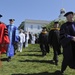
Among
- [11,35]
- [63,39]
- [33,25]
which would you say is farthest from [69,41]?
[33,25]

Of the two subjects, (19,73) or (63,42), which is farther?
(19,73)

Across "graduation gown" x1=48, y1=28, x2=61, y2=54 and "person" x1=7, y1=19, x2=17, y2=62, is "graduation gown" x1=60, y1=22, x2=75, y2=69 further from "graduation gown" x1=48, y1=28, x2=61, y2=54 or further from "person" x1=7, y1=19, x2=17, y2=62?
"person" x1=7, y1=19, x2=17, y2=62

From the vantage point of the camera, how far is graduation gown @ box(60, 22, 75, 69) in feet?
33.8

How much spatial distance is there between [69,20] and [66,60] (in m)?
1.38

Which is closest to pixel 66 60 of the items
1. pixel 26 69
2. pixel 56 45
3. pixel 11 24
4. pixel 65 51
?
pixel 65 51

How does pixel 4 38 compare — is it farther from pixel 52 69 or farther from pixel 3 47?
pixel 52 69

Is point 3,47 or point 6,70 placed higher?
point 3,47

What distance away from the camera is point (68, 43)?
1033 centimetres

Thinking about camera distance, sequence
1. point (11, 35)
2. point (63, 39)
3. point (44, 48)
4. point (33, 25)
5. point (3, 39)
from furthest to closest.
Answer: point (33, 25)
point (44, 48)
point (11, 35)
point (3, 39)
point (63, 39)

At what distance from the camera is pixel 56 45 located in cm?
1420

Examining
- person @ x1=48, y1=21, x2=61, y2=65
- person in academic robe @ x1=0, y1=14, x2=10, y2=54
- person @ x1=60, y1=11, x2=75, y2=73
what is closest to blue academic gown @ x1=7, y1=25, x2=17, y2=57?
person @ x1=48, y1=21, x2=61, y2=65

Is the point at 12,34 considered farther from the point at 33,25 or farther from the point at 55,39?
the point at 33,25

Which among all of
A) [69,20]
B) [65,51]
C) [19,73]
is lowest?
[19,73]

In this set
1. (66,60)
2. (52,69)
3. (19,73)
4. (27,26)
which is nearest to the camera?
(66,60)
